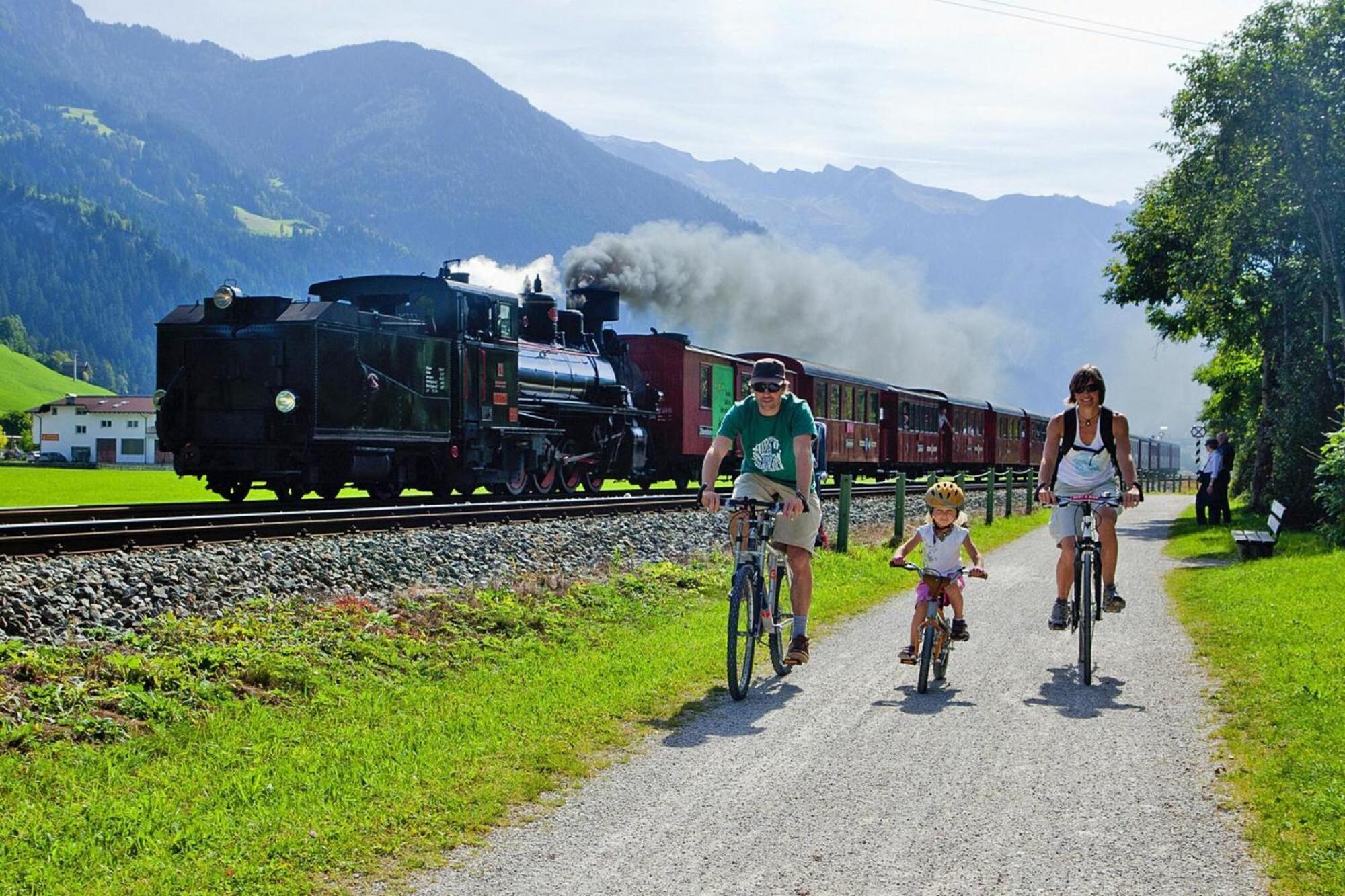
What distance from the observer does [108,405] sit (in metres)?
121

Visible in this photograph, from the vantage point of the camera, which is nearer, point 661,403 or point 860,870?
point 860,870

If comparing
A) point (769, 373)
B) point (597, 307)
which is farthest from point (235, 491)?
point (769, 373)

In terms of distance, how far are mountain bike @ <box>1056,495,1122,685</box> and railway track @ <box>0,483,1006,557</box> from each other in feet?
25.4

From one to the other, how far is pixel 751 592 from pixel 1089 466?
2.44 meters

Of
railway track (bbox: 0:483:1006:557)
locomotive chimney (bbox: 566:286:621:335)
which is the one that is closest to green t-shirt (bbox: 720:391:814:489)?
railway track (bbox: 0:483:1006:557)

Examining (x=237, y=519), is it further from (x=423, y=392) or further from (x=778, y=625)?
(x=778, y=625)

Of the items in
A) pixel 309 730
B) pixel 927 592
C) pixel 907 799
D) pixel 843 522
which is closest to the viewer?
pixel 907 799

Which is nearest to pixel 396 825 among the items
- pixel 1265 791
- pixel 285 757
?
pixel 285 757

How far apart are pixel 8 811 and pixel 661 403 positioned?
902 inches

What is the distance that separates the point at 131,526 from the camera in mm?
12609

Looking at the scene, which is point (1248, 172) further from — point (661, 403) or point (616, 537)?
point (616, 537)

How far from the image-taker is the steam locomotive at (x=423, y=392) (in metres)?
16.8

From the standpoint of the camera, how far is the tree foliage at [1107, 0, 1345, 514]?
931 inches

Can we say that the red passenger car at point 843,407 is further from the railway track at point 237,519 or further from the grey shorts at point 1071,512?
the grey shorts at point 1071,512
